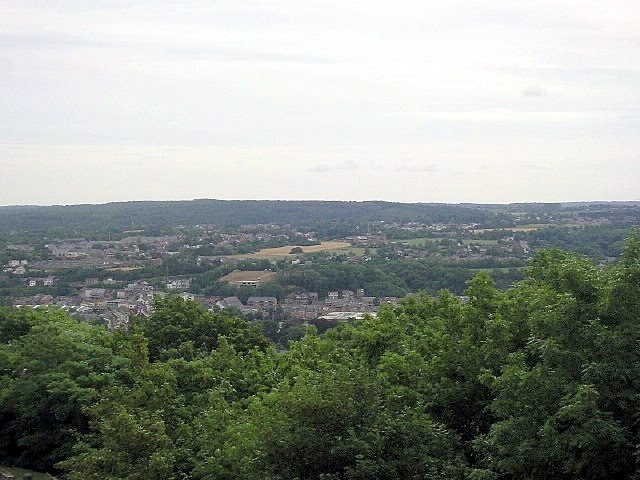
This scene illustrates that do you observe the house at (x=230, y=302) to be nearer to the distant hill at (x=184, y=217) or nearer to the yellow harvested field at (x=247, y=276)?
the yellow harvested field at (x=247, y=276)

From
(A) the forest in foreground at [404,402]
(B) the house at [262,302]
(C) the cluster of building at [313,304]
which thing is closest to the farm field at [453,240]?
(C) the cluster of building at [313,304]

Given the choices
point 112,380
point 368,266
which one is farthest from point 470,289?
point 368,266

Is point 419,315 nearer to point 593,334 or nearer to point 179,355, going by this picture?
point 179,355

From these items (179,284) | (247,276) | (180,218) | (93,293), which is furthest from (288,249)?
(180,218)

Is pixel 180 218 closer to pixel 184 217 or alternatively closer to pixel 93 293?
pixel 184 217

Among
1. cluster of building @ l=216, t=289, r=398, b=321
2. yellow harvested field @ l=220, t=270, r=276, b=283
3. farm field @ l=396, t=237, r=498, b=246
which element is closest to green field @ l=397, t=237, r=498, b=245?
farm field @ l=396, t=237, r=498, b=246

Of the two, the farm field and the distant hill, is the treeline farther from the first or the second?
the farm field
